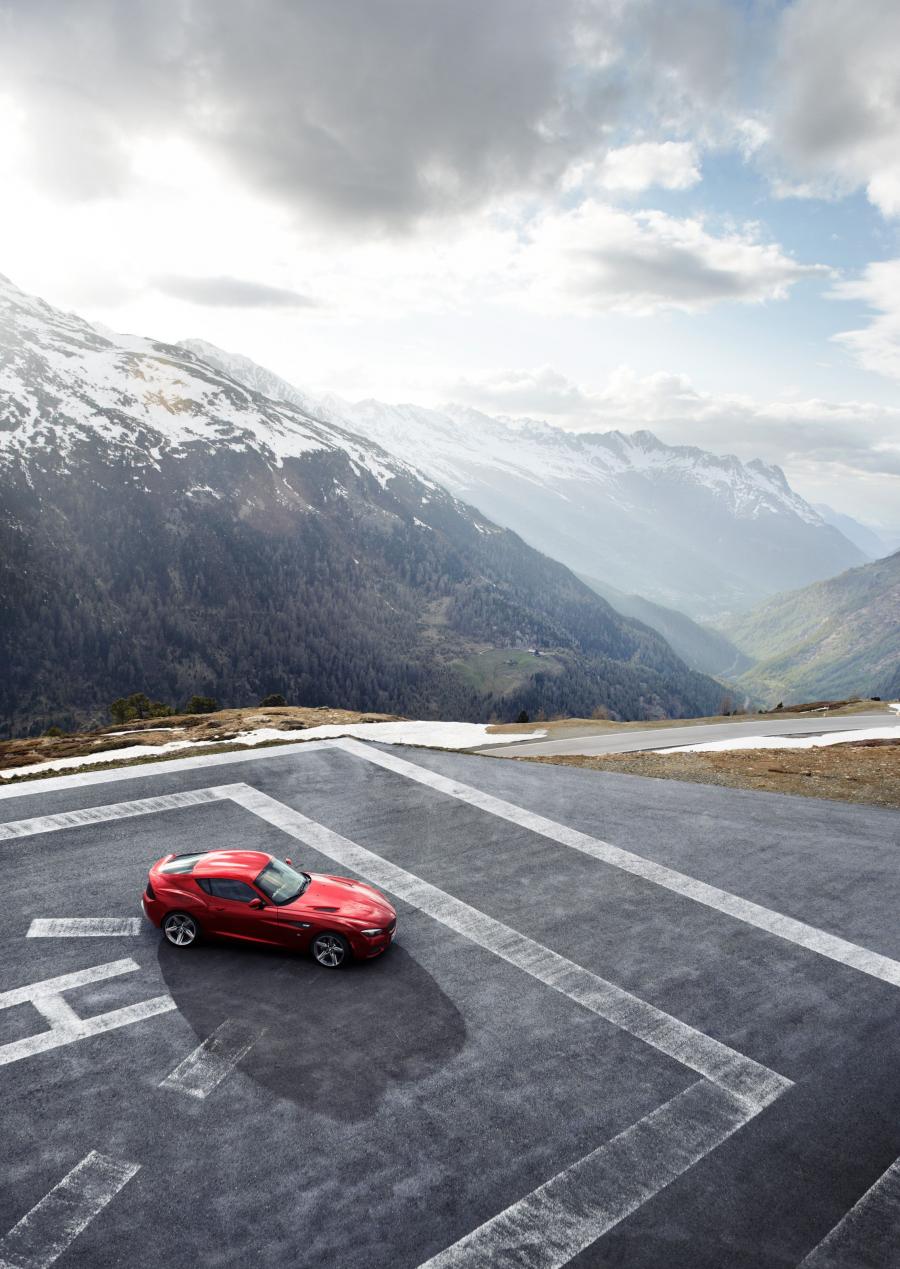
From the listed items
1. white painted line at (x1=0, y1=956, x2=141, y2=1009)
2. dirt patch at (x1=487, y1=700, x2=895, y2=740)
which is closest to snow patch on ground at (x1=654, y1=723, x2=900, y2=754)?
dirt patch at (x1=487, y1=700, x2=895, y2=740)

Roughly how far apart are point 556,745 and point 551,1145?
35.8 metres

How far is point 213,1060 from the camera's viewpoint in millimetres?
12555

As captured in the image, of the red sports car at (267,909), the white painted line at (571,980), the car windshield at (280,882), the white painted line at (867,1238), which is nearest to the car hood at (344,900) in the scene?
the red sports car at (267,909)

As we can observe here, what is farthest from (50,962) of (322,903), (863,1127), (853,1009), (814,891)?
(814,891)

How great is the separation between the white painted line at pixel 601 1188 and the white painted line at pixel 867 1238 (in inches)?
70.7

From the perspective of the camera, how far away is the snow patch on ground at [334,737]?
100 feet

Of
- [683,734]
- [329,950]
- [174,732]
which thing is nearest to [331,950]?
[329,950]

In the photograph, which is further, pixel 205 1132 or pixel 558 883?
pixel 558 883

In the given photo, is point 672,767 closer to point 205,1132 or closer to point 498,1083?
point 498,1083

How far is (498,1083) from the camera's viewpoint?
12344 mm

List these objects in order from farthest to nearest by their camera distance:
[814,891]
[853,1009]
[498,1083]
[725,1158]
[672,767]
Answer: [672,767], [814,891], [853,1009], [498,1083], [725,1158]

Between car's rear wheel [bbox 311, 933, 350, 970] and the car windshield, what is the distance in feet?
3.65

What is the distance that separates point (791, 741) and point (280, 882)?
37762 millimetres

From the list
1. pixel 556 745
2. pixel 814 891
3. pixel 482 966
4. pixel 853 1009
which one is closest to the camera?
pixel 853 1009
